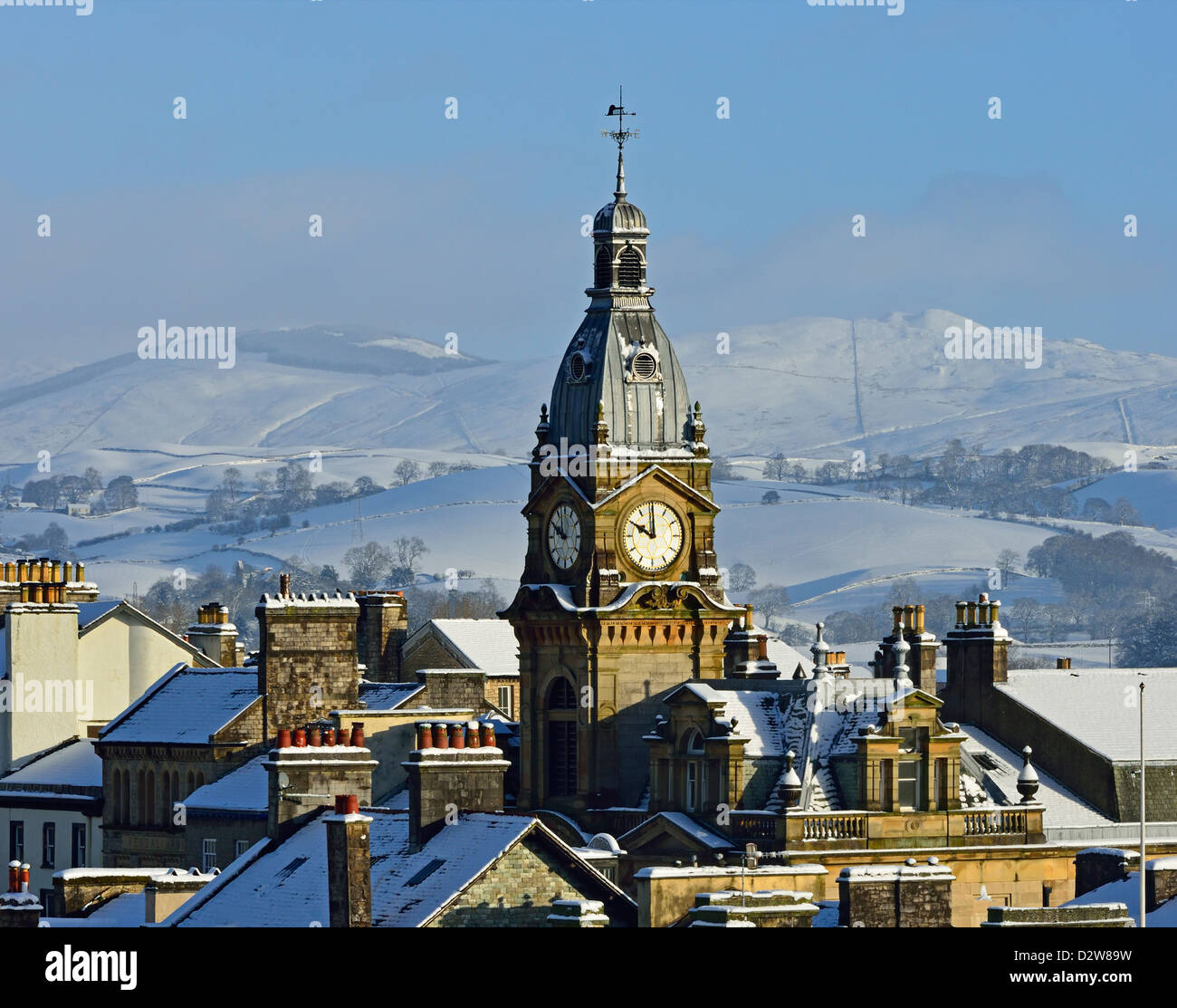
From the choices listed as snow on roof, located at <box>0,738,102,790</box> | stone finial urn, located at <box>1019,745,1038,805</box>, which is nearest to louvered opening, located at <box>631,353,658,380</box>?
stone finial urn, located at <box>1019,745,1038,805</box>

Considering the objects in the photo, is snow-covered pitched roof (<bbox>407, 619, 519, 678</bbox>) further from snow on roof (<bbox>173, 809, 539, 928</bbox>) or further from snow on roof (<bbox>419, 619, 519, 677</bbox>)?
snow on roof (<bbox>173, 809, 539, 928</bbox>)

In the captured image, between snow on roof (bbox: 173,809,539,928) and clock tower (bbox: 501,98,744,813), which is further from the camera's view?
clock tower (bbox: 501,98,744,813)

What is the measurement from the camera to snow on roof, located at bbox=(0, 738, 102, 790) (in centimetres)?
12162

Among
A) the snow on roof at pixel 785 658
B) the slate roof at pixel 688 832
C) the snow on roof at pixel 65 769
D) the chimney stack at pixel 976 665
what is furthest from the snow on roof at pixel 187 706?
the snow on roof at pixel 785 658

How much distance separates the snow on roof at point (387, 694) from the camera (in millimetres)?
117119

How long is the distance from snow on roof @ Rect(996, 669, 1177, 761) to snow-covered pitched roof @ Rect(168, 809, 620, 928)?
3941cm

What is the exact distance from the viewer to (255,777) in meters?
108

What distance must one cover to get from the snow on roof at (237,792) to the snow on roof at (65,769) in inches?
467

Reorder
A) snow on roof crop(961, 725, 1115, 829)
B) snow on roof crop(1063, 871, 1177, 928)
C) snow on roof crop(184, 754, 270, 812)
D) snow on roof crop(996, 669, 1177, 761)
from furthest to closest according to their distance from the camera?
snow on roof crop(996, 669, 1177, 761) → snow on roof crop(961, 725, 1115, 829) → snow on roof crop(184, 754, 270, 812) → snow on roof crop(1063, 871, 1177, 928)

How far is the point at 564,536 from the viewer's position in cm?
11238

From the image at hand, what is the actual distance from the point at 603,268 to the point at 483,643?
224 feet

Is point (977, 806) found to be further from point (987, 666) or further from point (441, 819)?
point (441, 819)
